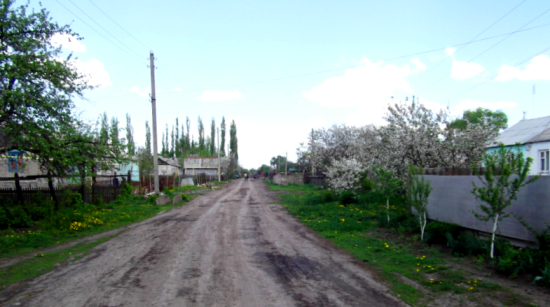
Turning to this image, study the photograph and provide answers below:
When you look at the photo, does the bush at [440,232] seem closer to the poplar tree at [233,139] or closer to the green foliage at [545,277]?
the green foliage at [545,277]

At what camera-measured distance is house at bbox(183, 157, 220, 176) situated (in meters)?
72.8

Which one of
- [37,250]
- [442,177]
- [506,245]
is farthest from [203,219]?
[506,245]

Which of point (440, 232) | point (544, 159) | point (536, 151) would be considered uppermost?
point (536, 151)

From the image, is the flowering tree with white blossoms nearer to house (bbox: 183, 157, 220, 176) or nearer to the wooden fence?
the wooden fence

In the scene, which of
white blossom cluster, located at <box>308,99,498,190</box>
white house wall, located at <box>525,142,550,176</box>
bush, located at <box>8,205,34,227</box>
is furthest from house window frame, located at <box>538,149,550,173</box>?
bush, located at <box>8,205,34,227</box>

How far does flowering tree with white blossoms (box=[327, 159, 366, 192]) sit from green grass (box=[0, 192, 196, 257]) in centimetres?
919

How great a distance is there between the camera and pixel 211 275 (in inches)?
265

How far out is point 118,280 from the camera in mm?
6469

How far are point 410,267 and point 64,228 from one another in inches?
427

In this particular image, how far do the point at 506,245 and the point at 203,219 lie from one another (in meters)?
10.9

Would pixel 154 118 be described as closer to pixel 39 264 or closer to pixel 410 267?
pixel 39 264

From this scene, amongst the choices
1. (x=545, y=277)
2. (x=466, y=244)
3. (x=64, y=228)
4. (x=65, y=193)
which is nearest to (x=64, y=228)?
(x=64, y=228)

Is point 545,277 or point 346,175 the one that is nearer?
point 545,277

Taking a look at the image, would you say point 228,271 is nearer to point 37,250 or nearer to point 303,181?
point 37,250
